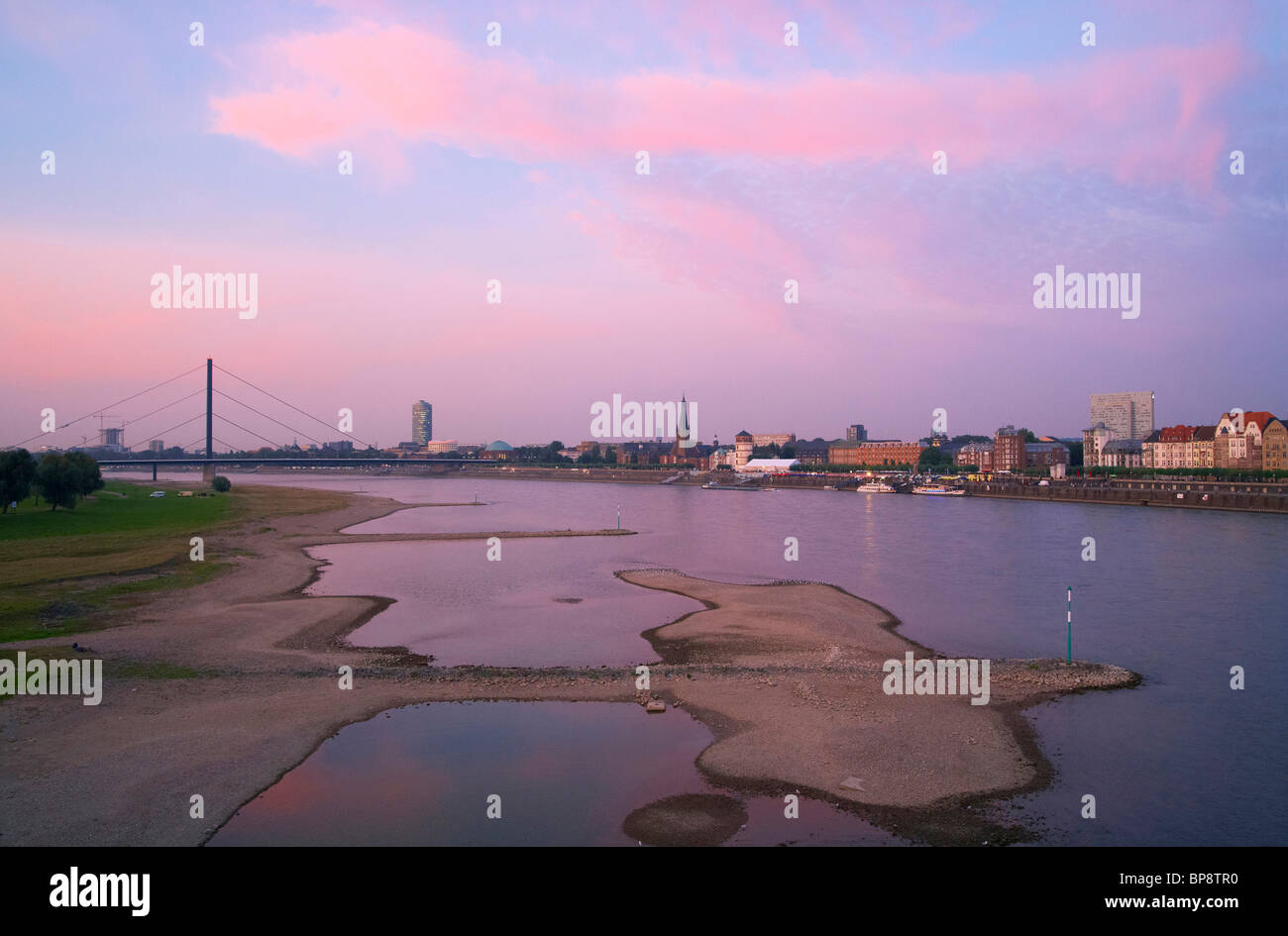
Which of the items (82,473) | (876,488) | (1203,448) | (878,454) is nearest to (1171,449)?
(1203,448)

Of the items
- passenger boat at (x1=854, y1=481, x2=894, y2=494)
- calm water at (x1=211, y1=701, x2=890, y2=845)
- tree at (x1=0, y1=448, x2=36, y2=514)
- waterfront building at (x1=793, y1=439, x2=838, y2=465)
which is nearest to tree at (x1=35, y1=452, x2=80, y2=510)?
tree at (x1=0, y1=448, x2=36, y2=514)

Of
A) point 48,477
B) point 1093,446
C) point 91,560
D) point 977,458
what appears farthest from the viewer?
point 977,458

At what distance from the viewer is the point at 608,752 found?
10812 millimetres

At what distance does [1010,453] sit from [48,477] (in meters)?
114

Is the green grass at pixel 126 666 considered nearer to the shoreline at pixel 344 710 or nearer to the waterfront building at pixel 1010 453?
the shoreline at pixel 344 710

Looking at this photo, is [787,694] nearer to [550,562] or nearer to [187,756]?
[187,756]

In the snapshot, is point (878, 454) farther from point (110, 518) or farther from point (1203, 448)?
point (110, 518)

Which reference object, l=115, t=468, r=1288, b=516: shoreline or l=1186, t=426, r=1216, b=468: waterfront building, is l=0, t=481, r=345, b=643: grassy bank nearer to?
l=115, t=468, r=1288, b=516: shoreline

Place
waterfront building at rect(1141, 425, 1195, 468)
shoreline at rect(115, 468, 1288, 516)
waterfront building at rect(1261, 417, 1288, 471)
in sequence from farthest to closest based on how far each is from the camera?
1. waterfront building at rect(1141, 425, 1195, 468)
2. waterfront building at rect(1261, 417, 1288, 471)
3. shoreline at rect(115, 468, 1288, 516)

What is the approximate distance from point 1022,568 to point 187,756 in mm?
28301

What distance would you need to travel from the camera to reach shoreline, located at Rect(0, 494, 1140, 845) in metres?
8.76

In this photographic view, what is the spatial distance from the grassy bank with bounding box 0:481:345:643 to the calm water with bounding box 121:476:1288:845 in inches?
208

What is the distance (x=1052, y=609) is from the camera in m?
21.6

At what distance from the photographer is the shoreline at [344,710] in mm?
8758
